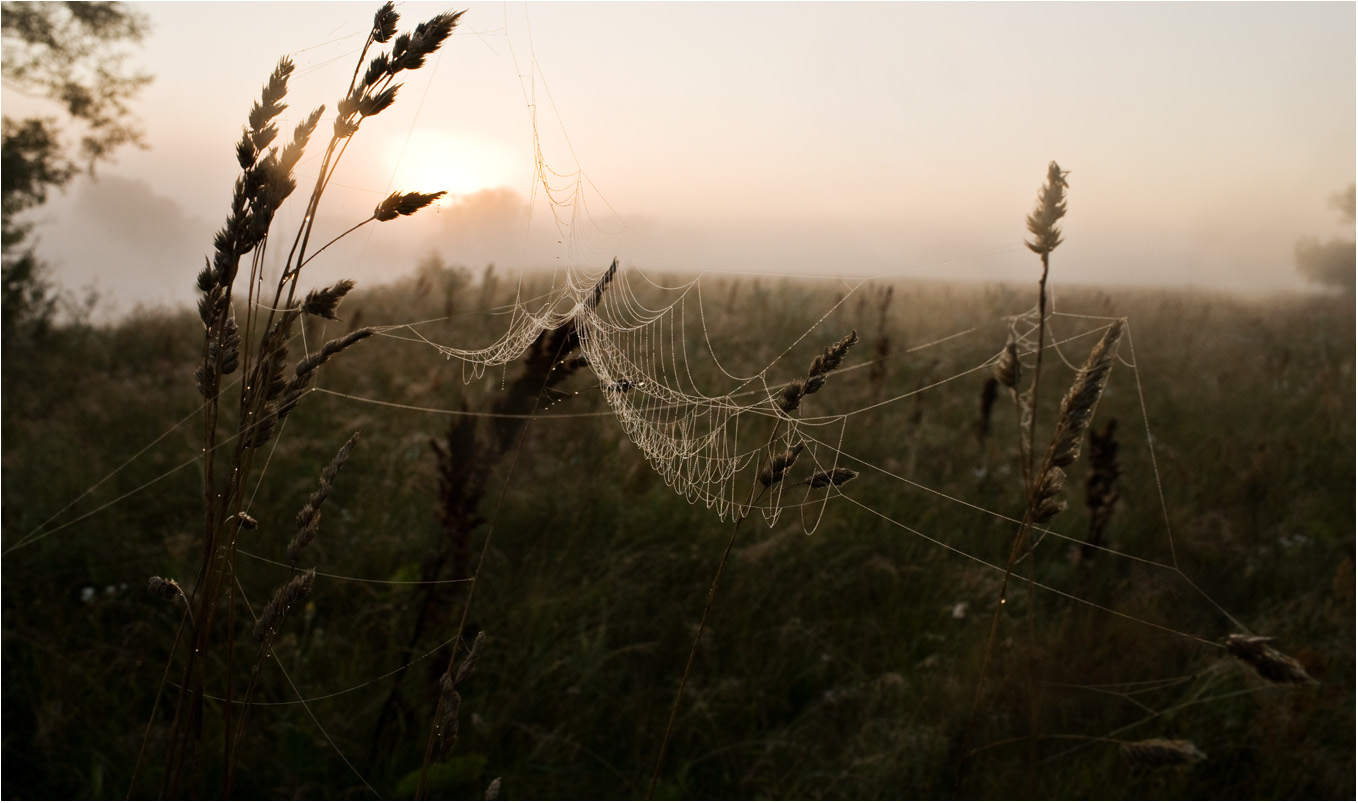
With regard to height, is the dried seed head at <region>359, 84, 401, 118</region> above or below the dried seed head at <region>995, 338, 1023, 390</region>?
above

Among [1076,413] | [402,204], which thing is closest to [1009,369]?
[1076,413]

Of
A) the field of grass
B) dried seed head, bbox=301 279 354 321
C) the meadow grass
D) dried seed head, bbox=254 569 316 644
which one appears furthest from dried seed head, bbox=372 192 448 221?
dried seed head, bbox=254 569 316 644

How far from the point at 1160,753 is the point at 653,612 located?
6.28 ft

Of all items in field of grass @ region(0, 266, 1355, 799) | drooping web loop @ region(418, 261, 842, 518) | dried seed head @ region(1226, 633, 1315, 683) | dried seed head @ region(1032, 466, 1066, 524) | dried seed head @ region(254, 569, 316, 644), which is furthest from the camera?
field of grass @ region(0, 266, 1355, 799)

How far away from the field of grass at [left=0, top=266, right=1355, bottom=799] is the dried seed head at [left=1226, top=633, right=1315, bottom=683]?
0.35 m

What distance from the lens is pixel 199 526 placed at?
10.8 feet

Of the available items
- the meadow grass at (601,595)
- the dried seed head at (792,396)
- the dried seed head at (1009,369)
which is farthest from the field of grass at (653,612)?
the dried seed head at (1009,369)

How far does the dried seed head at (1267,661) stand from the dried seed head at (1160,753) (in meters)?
0.18

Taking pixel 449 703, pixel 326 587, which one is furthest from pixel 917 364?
pixel 449 703

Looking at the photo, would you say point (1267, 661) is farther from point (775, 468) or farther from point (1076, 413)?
point (775, 468)

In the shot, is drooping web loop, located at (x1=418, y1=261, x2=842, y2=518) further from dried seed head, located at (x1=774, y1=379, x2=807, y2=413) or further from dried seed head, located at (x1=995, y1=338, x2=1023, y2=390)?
dried seed head, located at (x1=995, y1=338, x2=1023, y2=390)

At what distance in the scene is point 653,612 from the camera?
119 inches

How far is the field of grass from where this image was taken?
235 centimetres

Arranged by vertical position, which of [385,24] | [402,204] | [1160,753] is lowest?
[1160,753]
